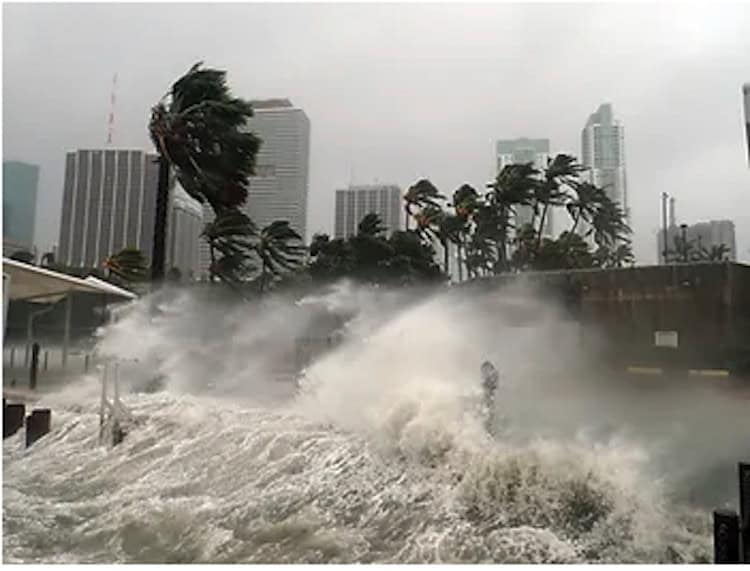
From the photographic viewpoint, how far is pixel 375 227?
22.5 feet

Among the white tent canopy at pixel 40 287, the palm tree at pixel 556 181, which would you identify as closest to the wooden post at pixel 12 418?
the white tent canopy at pixel 40 287

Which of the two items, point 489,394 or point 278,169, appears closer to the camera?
point 489,394

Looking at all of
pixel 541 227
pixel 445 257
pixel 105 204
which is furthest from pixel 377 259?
pixel 105 204

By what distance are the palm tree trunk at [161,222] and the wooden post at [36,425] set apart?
1.87 metres

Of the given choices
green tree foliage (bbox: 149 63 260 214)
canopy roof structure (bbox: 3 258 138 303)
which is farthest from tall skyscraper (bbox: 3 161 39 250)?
green tree foliage (bbox: 149 63 260 214)

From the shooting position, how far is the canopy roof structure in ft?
12.1

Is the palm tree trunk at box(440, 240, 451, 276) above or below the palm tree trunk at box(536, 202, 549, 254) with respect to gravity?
below

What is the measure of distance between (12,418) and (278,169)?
2913mm

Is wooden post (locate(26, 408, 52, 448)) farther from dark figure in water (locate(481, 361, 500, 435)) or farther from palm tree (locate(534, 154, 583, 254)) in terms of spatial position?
palm tree (locate(534, 154, 583, 254))

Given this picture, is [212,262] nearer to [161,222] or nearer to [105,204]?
[161,222]

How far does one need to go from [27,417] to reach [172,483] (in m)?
2.06

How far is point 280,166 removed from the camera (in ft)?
18.7

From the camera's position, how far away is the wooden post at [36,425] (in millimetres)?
4746

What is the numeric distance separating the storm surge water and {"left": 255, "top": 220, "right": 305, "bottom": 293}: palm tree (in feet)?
3.94
